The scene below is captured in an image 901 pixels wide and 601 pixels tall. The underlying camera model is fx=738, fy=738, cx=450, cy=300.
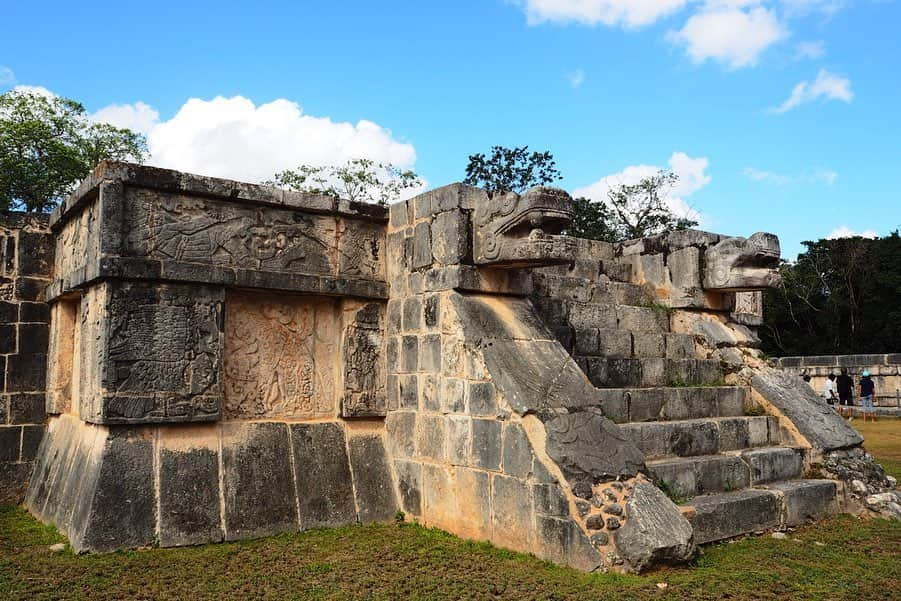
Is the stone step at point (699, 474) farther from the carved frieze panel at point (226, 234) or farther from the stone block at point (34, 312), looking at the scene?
the stone block at point (34, 312)

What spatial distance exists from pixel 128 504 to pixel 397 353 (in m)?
2.26

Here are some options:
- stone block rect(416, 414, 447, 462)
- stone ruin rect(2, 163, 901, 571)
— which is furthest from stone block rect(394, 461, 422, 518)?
stone block rect(416, 414, 447, 462)

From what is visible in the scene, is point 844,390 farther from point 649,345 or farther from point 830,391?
point 649,345

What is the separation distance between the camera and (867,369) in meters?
18.8

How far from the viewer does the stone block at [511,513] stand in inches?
185

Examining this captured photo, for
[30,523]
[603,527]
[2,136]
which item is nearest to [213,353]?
[30,523]

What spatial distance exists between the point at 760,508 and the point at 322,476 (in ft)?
10.8

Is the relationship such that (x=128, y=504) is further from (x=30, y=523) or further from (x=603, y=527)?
(x=603, y=527)

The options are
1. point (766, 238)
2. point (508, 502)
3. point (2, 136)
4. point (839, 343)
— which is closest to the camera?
point (508, 502)

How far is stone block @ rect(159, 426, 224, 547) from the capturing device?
16.3ft

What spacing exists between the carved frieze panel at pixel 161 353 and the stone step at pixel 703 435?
10.1 feet

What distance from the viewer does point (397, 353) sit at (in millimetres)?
6066

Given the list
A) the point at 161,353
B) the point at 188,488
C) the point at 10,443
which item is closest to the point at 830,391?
the point at 188,488

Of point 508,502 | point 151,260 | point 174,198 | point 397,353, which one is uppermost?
point 174,198
